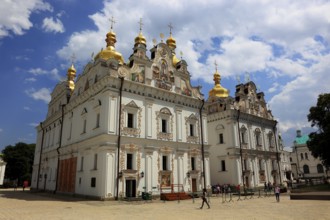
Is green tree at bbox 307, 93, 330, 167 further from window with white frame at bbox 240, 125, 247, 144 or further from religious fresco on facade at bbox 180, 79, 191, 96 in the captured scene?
religious fresco on facade at bbox 180, 79, 191, 96

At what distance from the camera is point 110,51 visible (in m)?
30.5

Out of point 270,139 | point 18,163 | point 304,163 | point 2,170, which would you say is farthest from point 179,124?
point 304,163

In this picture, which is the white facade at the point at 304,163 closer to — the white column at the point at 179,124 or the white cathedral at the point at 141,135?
the white cathedral at the point at 141,135

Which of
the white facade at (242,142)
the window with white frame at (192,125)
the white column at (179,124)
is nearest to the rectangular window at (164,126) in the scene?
the white column at (179,124)

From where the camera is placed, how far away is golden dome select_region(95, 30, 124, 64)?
30.0 meters

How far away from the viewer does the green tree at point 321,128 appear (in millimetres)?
31391

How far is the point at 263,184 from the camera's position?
123 feet

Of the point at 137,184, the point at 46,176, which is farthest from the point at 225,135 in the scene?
the point at 46,176

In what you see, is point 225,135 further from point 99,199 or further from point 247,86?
point 99,199

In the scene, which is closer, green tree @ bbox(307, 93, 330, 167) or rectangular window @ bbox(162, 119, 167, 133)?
rectangular window @ bbox(162, 119, 167, 133)

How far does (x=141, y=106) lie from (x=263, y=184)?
22.5 metres

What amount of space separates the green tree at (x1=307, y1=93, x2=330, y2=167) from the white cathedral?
786 cm

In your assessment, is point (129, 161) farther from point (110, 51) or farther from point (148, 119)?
point (110, 51)

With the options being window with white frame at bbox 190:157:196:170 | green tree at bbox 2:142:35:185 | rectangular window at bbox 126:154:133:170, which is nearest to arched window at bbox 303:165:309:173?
window with white frame at bbox 190:157:196:170
